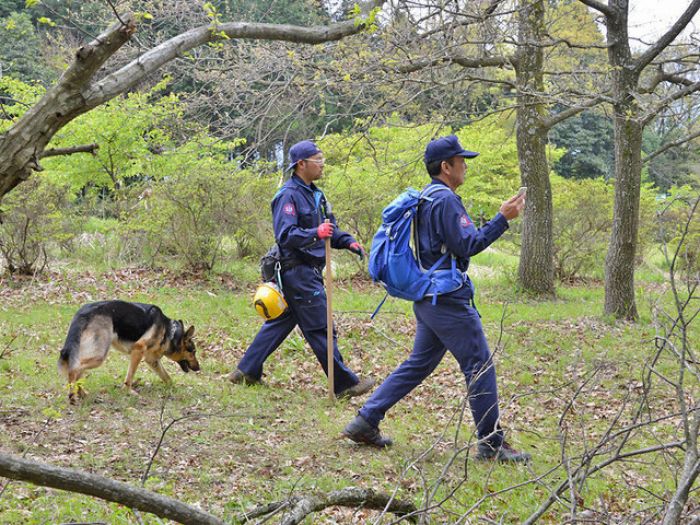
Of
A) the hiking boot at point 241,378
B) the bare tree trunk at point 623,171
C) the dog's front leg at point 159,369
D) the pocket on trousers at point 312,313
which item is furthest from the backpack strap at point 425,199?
the bare tree trunk at point 623,171

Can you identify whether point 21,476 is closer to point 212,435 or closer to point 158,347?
point 212,435

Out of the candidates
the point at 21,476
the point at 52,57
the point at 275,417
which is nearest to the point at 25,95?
the point at 52,57

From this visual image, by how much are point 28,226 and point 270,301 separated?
697 centimetres

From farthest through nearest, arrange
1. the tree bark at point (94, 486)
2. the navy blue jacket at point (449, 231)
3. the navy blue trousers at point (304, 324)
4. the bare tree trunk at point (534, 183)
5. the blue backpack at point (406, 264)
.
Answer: the bare tree trunk at point (534, 183) < the navy blue trousers at point (304, 324) < the blue backpack at point (406, 264) < the navy blue jacket at point (449, 231) < the tree bark at point (94, 486)

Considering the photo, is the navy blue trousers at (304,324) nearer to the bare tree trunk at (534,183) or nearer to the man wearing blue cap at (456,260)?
the man wearing blue cap at (456,260)

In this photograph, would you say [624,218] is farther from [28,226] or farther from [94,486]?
[94,486]

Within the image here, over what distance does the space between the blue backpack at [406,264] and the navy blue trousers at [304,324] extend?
61.9 inches

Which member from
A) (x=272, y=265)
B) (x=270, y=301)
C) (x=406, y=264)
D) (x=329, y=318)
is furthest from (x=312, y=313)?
(x=406, y=264)

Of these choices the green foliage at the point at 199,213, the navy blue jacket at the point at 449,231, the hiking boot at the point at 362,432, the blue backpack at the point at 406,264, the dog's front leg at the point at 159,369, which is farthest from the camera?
the green foliage at the point at 199,213

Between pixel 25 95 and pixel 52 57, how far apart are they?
5937 millimetres

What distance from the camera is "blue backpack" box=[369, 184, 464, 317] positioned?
17.3 ft

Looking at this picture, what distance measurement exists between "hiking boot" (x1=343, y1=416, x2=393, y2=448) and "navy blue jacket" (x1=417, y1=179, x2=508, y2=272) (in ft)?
4.51

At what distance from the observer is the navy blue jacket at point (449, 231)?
507cm

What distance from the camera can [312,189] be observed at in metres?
7.02
